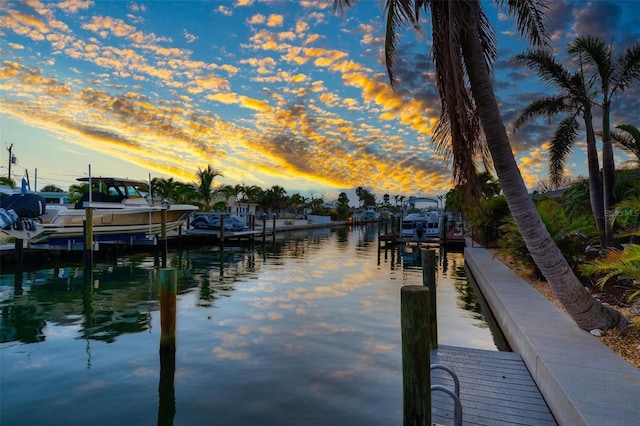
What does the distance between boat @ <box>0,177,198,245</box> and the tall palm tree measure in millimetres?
23940

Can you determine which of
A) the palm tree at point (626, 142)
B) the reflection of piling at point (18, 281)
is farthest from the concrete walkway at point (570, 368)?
the reflection of piling at point (18, 281)

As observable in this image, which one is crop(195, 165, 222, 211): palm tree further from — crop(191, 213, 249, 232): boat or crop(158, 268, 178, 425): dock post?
crop(158, 268, 178, 425): dock post

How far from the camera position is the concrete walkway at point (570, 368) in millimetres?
4566

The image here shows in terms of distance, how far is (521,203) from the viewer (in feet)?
24.5

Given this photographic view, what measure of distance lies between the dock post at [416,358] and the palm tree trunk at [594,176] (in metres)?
12.1

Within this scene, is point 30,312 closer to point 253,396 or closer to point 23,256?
point 253,396

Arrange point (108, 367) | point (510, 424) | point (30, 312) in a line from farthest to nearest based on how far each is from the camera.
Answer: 1. point (30, 312)
2. point (108, 367)
3. point (510, 424)

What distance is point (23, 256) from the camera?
2334 centimetres

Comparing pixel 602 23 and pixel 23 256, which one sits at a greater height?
pixel 602 23

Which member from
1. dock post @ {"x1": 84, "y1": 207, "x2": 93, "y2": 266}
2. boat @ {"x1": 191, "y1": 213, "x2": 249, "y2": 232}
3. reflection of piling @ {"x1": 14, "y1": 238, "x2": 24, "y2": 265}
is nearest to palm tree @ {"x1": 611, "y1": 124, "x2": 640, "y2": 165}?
dock post @ {"x1": 84, "y1": 207, "x2": 93, "y2": 266}

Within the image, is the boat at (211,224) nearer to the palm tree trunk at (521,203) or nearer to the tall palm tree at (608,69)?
the tall palm tree at (608,69)

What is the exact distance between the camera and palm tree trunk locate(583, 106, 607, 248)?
13.9 m

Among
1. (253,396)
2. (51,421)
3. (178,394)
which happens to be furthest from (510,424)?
(51,421)

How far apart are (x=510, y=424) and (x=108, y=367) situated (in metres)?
7.35
